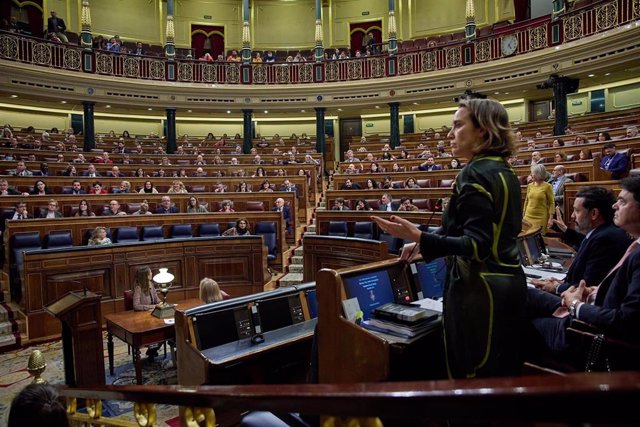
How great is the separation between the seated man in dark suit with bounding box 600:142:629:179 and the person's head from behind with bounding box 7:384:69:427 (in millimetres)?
6456

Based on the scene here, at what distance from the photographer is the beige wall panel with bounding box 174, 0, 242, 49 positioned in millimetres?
16953

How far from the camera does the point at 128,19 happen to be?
16250 millimetres

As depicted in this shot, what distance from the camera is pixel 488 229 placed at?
1.28 meters

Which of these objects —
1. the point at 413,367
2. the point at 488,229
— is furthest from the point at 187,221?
the point at 488,229

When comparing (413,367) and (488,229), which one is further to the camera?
(413,367)

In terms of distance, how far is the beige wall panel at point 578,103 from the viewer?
12859 mm

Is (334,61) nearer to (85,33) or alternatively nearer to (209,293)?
(85,33)

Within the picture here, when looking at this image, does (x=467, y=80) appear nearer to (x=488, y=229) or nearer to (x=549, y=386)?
(x=488, y=229)

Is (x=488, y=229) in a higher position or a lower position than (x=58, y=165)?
lower

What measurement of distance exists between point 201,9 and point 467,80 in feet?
35.2

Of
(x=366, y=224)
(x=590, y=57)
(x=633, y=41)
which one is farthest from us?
(x=590, y=57)

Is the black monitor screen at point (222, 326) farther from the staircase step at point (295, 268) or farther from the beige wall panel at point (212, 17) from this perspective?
the beige wall panel at point (212, 17)

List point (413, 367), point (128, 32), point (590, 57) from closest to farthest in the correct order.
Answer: point (413, 367), point (590, 57), point (128, 32)

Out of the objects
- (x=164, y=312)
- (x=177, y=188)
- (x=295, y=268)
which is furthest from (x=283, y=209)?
(x=164, y=312)
